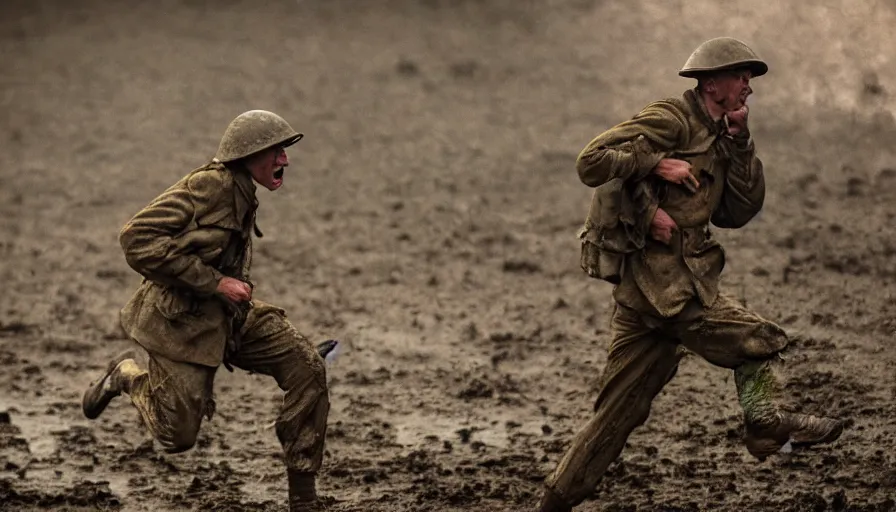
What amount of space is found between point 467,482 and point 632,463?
0.94 m

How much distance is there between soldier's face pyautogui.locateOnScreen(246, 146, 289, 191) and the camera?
8062mm

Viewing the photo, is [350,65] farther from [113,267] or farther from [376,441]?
[376,441]

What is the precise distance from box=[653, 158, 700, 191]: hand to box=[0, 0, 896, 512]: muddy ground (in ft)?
6.20

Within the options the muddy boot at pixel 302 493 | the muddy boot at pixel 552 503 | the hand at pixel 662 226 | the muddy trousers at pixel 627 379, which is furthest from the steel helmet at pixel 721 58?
the muddy boot at pixel 302 493

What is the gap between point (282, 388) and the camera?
8.30 m

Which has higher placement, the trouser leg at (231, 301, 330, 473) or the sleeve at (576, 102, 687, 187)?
the sleeve at (576, 102, 687, 187)

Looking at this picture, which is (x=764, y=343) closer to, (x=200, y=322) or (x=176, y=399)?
(x=200, y=322)

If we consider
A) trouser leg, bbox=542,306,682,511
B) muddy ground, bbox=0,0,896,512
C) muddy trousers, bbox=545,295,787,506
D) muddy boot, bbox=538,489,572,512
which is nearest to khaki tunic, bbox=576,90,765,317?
muddy trousers, bbox=545,295,787,506

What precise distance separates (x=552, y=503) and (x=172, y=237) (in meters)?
2.23

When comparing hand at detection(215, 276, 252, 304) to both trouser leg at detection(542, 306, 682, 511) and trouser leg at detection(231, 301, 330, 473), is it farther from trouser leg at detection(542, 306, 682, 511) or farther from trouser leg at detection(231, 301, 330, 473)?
trouser leg at detection(542, 306, 682, 511)

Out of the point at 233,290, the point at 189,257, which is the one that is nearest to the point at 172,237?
the point at 189,257

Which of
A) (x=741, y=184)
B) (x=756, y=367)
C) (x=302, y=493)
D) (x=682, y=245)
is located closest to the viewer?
(x=756, y=367)

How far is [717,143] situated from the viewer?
7.95m

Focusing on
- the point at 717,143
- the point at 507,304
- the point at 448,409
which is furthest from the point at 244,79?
the point at 717,143
